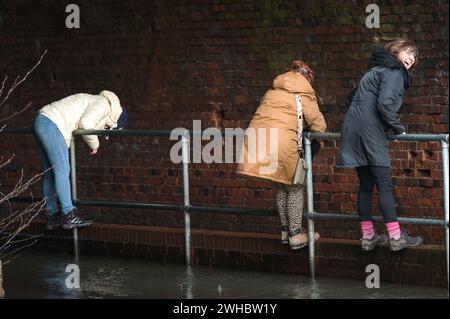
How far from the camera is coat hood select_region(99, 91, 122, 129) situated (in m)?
12.6

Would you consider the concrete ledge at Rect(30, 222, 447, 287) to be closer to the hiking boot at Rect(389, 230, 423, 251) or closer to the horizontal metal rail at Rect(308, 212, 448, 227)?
the hiking boot at Rect(389, 230, 423, 251)

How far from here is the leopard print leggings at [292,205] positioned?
11.3m

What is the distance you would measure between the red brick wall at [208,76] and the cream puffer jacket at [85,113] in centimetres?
71

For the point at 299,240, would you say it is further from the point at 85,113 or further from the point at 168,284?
the point at 85,113

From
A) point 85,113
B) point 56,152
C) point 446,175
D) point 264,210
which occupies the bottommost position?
point 264,210

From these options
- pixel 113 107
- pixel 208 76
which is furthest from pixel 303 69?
pixel 113 107

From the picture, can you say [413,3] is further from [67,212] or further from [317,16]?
[67,212]

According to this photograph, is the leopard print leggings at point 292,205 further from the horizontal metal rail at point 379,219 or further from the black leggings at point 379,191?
the black leggings at point 379,191

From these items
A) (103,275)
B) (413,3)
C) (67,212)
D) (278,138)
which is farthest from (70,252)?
(413,3)

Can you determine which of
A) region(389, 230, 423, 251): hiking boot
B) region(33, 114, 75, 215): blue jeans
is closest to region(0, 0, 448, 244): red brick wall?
region(389, 230, 423, 251): hiking boot

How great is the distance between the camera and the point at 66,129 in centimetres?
1257

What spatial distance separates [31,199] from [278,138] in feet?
9.33

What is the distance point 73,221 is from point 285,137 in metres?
2.36

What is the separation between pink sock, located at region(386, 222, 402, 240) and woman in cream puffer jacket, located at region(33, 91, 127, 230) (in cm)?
297
